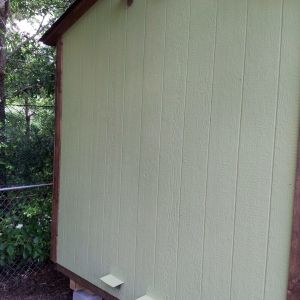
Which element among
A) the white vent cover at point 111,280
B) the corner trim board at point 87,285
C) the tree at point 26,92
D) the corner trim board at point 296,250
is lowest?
the corner trim board at point 87,285

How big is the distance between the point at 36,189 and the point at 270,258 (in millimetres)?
2784

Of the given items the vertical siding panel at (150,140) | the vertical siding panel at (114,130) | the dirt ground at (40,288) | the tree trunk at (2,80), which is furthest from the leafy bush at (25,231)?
the vertical siding panel at (150,140)

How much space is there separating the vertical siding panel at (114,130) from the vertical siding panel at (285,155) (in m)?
1.21

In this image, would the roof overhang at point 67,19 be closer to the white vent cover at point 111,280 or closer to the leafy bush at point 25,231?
the leafy bush at point 25,231

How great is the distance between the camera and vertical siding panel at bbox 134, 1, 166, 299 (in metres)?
2.29

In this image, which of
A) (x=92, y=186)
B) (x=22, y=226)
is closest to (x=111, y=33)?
(x=92, y=186)

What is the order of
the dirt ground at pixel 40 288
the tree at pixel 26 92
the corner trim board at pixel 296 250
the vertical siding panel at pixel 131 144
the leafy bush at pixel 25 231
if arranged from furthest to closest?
the tree at pixel 26 92 < the leafy bush at pixel 25 231 < the dirt ground at pixel 40 288 < the vertical siding panel at pixel 131 144 < the corner trim board at pixel 296 250

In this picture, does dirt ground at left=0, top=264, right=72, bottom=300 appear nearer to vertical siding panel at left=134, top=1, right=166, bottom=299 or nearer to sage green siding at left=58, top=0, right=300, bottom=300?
sage green siding at left=58, top=0, right=300, bottom=300

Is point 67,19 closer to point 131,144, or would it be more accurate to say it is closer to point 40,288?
point 131,144

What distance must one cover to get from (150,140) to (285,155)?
0.94 meters

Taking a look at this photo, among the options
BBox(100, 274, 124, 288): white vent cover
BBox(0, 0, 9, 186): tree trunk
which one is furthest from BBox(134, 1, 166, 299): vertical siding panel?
BBox(0, 0, 9, 186): tree trunk

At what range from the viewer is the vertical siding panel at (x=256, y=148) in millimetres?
1688

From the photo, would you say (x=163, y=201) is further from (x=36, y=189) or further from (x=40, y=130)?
(x=40, y=130)

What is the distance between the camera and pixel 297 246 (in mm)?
1574
